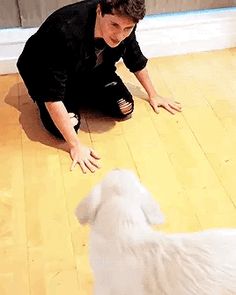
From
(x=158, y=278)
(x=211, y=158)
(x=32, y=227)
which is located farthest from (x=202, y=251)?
(x=211, y=158)

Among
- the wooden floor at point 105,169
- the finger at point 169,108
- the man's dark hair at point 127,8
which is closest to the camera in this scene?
the wooden floor at point 105,169

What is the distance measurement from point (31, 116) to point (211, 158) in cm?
69

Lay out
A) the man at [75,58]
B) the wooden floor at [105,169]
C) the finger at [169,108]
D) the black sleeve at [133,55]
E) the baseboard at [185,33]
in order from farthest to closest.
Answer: the baseboard at [185,33]
the finger at [169,108]
the black sleeve at [133,55]
the man at [75,58]
the wooden floor at [105,169]

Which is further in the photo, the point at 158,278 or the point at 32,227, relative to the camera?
the point at 32,227

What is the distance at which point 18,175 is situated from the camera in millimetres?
1730

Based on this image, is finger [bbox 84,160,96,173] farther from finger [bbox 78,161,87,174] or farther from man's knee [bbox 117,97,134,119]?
man's knee [bbox 117,97,134,119]

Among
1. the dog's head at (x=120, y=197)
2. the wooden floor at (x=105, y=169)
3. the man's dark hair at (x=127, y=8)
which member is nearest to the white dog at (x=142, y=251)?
the dog's head at (x=120, y=197)

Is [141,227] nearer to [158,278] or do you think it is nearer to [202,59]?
[158,278]

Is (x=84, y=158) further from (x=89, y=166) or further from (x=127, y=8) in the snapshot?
(x=127, y=8)

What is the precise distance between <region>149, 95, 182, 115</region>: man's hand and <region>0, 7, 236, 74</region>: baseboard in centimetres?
41

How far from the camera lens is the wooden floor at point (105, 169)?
1438mm

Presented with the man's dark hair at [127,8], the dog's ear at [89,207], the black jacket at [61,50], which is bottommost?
the black jacket at [61,50]

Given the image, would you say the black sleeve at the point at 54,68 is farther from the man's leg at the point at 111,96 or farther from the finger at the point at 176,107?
the finger at the point at 176,107

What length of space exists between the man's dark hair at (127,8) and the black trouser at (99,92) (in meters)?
0.37
